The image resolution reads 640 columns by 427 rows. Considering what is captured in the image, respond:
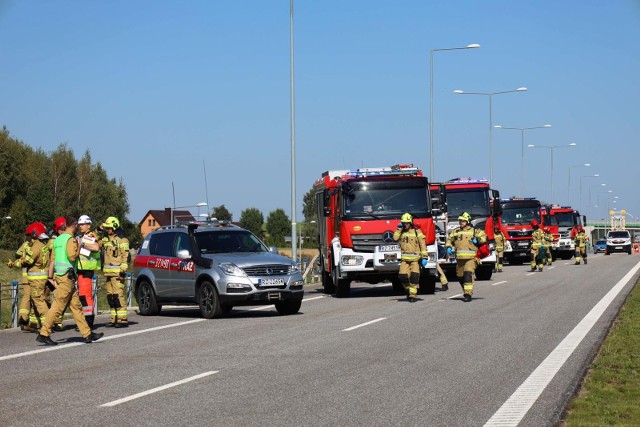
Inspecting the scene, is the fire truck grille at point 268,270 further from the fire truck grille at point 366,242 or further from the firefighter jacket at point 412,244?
the fire truck grille at point 366,242

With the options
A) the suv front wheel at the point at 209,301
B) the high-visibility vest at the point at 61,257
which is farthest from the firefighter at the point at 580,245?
the high-visibility vest at the point at 61,257

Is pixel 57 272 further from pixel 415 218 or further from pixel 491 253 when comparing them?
pixel 491 253

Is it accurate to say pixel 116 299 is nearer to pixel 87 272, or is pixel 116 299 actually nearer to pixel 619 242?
pixel 87 272

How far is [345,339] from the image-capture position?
16188mm

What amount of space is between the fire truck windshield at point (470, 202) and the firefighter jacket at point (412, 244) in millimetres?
12674

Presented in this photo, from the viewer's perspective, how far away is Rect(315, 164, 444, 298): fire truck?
90.1ft

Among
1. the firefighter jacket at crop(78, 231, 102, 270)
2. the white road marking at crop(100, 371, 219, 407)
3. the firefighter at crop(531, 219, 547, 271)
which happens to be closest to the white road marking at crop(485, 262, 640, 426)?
the white road marking at crop(100, 371, 219, 407)

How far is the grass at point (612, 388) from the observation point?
9155mm

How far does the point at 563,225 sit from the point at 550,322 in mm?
45167

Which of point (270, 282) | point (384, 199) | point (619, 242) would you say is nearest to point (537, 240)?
point (384, 199)

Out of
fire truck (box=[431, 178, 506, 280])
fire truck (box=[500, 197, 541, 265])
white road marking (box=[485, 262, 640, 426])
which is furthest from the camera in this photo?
fire truck (box=[500, 197, 541, 265])

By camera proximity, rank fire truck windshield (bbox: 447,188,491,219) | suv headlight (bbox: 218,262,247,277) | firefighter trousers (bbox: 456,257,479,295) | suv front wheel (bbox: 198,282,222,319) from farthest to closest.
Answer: fire truck windshield (bbox: 447,188,491,219), firefighter trousers (bbox: 456,257,479,295), suv front wheel (bbox: 198,282,222,319), suv headlight (bbox: 218,262,247,277)

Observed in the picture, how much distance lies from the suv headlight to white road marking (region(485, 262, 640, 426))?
19.9ft

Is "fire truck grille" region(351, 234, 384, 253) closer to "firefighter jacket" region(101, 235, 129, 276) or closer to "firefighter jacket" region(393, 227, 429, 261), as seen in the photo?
"firefighter jacket" region(393, 227, 429, 261)
